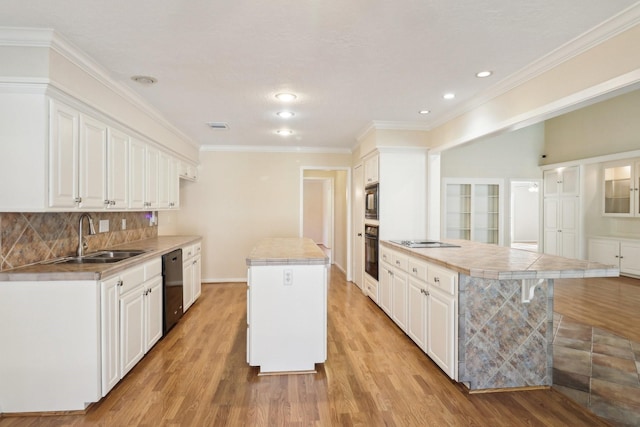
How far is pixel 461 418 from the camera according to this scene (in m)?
2.15

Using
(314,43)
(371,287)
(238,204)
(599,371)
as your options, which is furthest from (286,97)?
(599,371)

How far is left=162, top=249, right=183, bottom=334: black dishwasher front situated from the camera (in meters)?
3.44

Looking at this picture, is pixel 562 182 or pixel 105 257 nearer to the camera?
pixel 105 257

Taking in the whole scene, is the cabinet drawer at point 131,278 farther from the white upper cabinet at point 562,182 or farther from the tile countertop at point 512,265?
the white upper cabinet at point 562,182

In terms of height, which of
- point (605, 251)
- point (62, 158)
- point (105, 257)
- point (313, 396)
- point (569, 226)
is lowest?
point (313, 396)

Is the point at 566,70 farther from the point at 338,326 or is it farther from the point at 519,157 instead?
the point at 519,157

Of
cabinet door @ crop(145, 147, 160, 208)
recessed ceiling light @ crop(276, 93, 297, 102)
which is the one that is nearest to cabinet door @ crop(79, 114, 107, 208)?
cabinet door @ crop(145, 147, 160, 208)

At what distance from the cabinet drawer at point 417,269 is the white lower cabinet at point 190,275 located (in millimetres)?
2616

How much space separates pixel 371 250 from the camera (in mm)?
4875

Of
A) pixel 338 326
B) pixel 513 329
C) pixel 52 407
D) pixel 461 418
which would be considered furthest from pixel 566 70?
pixel 52 407

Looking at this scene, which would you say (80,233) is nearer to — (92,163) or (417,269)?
(92,163)

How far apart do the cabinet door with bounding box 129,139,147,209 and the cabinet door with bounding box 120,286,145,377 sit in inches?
37.8

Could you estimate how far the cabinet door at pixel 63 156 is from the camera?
85.5 inches

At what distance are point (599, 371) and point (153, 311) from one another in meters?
3.78
